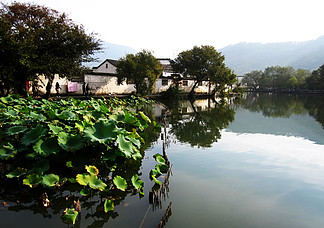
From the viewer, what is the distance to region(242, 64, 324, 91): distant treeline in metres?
55.1

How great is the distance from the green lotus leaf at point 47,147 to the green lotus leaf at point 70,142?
0.69 ft

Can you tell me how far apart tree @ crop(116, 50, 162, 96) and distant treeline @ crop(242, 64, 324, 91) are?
45.9m

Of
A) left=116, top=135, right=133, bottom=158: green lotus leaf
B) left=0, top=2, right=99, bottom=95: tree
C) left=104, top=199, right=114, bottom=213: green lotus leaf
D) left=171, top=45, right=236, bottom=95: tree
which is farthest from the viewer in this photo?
left=171, top=45, right=236, bottom=95: tree

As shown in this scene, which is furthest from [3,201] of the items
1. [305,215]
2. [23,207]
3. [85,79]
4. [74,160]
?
[85,79]

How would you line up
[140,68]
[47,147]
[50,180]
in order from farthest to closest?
[140,68] → [47,147] → [50,180]

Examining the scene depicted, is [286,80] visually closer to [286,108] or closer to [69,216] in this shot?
[286,108]

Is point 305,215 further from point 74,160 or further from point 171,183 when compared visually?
point 74,160

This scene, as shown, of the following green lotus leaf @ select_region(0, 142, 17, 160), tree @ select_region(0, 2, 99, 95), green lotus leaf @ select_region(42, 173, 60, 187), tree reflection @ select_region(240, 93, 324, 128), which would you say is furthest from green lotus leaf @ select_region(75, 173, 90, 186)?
tree reflection @ select_region(240, 93, 324, 128)

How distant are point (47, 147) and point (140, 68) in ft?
69.6

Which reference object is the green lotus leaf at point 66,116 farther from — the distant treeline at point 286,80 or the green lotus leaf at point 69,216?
the distant treeline at point 286,80

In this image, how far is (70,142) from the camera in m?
4.52

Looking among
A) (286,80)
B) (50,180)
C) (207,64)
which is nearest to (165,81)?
(207,64)

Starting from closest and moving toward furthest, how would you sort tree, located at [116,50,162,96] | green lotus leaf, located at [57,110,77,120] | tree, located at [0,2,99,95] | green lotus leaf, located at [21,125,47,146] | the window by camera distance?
green lotus leaf, located at [21,125,47,146]
green lotus leaf, located at [57,110,77,120]
tree, located at [0,2,99,95]
tree, located at [116,50,162,96]
the window

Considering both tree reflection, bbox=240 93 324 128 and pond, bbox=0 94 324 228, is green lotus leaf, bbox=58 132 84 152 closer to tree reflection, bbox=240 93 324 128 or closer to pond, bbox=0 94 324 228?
pond, bbox=0 94 324 228
